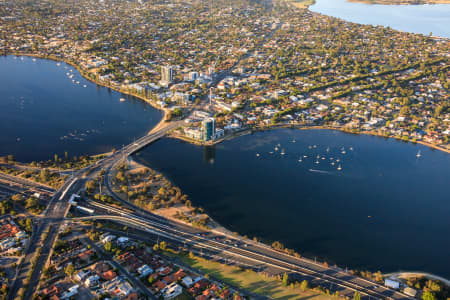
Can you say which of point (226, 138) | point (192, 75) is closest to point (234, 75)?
point (192, 75)

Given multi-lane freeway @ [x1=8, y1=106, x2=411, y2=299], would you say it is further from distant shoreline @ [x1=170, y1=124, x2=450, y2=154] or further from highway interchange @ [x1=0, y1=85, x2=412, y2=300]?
distant shoreline @ [x1=170, y1=124, x2=450, y2=154]

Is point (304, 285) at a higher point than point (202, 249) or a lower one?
lower

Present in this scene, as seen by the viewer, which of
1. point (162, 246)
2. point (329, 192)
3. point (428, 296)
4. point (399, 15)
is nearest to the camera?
point (428, 296)

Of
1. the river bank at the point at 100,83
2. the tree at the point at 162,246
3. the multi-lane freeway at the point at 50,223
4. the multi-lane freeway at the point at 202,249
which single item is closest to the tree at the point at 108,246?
the multi-lane freeway at the point at 202,249

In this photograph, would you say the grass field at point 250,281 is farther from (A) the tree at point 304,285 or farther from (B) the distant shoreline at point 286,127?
(B) the distant shoreline at point 286,127

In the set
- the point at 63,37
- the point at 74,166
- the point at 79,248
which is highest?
the point at 63,37

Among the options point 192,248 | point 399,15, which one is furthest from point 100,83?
point 399,15

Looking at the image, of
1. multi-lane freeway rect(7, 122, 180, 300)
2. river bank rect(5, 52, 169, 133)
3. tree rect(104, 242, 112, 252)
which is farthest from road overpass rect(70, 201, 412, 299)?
river bank rect(5, 52, 169, 133)

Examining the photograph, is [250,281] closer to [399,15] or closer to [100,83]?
[100,83]

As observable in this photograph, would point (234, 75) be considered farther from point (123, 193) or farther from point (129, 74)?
point (123, 193)
